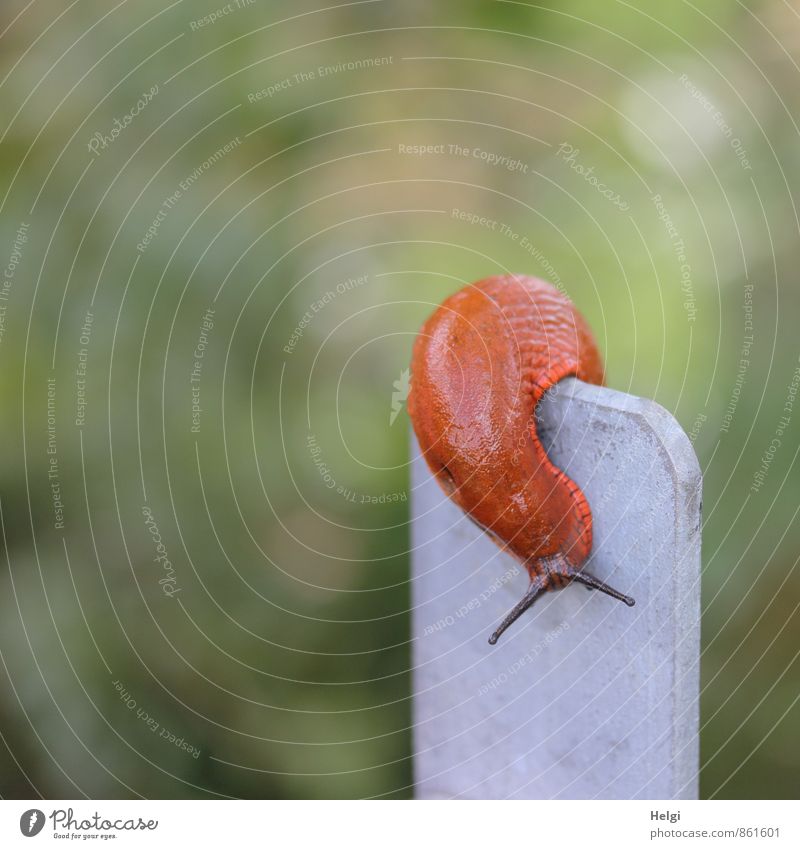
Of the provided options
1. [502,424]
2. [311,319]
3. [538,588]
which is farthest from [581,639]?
[311,319]

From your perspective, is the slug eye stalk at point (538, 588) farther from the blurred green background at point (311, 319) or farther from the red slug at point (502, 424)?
the blurred green background at point (311, 319)

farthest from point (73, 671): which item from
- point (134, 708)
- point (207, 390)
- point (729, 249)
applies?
point (729, 249)

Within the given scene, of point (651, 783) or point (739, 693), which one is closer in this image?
point (651, 783)

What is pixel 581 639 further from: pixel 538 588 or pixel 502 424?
pixel 502 424

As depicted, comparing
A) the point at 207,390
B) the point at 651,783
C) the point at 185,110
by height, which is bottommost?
the point at 651,783
